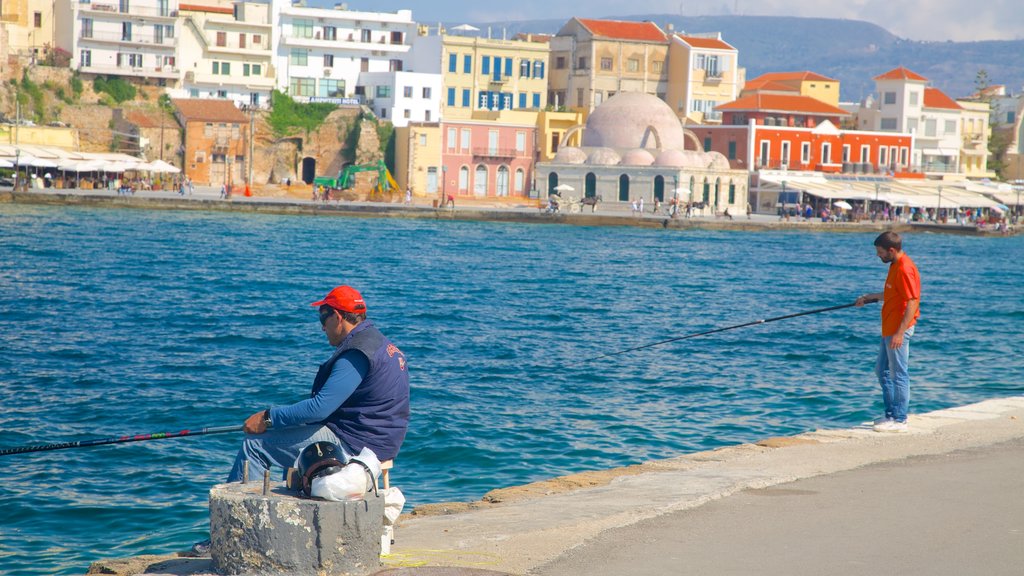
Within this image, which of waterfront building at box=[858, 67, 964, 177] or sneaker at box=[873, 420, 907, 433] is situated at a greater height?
waterfront building at box=[858, 67, 964, 177]

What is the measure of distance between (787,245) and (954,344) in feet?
95.6

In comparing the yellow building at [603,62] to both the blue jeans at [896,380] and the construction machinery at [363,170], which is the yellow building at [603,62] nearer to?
the construction machinery at [363,170]

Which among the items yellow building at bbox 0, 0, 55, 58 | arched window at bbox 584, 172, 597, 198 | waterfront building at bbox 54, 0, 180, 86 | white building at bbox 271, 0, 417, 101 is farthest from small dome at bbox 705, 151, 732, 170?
yellow building at bbox 0, 0, 55, 58

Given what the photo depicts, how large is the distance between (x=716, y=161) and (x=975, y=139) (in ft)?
84.0

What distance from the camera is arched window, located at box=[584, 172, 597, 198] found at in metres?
59.9

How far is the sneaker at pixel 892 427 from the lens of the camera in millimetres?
8219

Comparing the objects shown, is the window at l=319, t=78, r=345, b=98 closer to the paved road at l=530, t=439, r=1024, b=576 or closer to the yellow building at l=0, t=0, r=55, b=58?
the yellow building at l=0, t=0, r=55, b=58

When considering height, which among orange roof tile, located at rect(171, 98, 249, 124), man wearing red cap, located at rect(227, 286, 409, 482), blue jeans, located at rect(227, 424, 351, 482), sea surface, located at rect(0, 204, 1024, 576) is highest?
orange roof tile, located at rect(171, 98, 249, 124)

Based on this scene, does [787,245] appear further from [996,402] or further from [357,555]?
[357,555]

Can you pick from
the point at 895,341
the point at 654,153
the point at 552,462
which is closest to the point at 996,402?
the point at 895,341

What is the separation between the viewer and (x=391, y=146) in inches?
2434

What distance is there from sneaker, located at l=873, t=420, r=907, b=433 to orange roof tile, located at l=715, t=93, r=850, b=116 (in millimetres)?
57614

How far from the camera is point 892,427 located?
8234mm

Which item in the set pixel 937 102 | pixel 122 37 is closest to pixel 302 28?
pixel 122 37
